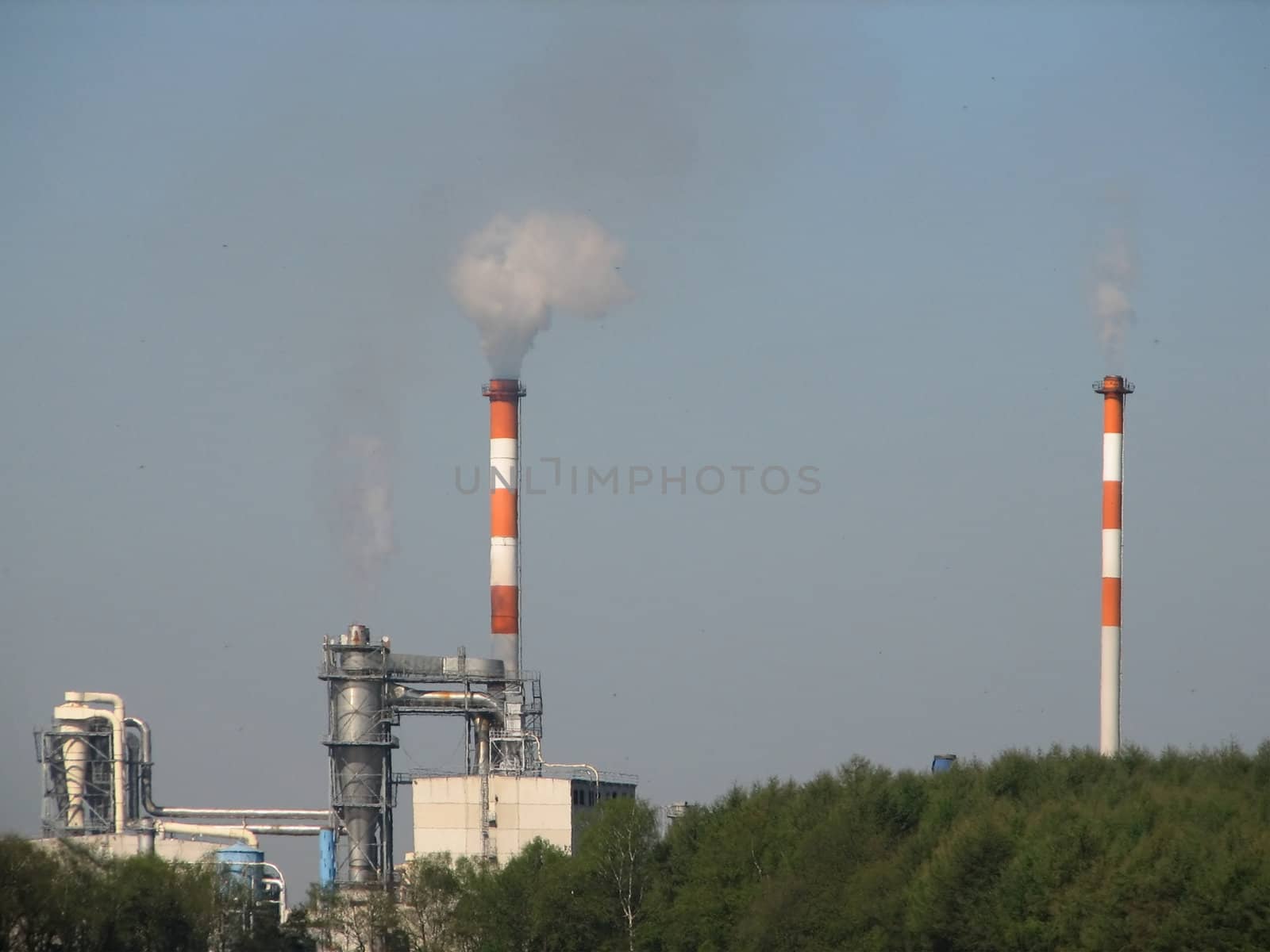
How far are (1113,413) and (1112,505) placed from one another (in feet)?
10.5

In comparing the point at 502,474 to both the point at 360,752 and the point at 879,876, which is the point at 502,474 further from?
the point at 879,876

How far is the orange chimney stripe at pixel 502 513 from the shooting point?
73.0m

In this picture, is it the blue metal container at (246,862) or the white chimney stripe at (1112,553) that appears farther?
the blue metal container at (246,862)

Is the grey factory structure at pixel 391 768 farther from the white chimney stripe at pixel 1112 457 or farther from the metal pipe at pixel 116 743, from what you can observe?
the white chimney stripe at pixel 1112 457

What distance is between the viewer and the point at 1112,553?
66812mm

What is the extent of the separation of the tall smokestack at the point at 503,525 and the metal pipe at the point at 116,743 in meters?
15.3

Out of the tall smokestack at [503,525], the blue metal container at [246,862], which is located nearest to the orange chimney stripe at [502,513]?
the tall smokestack at [503,525]

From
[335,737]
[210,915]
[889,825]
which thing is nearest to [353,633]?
[335,737]

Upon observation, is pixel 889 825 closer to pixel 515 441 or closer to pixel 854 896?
pixel 854 896

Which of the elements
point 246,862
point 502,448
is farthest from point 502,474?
point 246,862

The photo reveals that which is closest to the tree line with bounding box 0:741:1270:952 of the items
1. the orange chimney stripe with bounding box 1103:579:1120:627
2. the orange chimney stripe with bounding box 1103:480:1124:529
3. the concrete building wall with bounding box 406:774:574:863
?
the concrete building wall with bounding box 406:774:574:863

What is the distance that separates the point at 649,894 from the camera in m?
57.3

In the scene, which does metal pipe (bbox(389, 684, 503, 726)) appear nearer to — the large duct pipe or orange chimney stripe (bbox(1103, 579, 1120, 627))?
the large duct pipe

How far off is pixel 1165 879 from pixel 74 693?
4723 centimetres
